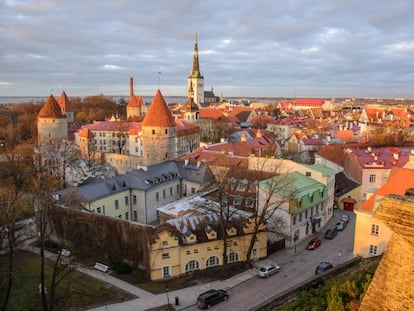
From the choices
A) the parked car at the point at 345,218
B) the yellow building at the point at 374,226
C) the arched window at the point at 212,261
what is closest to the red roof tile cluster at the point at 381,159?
the parked car at the point at 345,218

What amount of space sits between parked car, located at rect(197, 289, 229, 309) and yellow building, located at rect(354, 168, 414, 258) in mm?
7223

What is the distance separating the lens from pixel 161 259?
16875 mm

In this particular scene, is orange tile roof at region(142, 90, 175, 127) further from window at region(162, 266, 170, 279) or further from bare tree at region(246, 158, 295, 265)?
window at region(162, 266, 170, 279)

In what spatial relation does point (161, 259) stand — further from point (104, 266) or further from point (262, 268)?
point (262, 268)

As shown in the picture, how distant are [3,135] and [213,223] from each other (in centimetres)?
3255

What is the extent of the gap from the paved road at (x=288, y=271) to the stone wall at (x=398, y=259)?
10.5 metres

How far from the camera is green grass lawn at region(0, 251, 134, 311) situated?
14.9 metres

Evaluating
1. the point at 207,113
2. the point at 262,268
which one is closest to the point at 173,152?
the point at 262,268

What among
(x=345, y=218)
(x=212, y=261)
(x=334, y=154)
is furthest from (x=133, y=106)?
(x=212, y=261)

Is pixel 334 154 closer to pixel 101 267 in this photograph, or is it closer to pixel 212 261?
pixel 212 261

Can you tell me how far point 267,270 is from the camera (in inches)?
675

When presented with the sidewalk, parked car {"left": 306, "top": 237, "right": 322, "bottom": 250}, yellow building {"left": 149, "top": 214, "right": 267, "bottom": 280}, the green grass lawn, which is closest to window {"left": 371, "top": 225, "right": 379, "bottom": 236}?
the sidewalk

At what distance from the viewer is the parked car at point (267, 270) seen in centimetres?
1703

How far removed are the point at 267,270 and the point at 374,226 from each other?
5.40m
